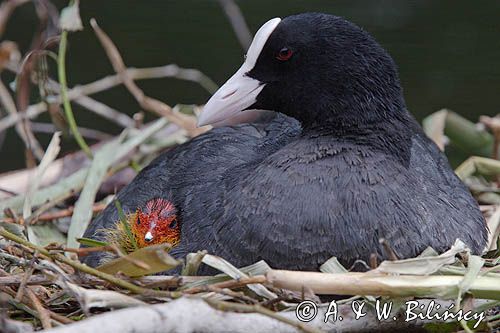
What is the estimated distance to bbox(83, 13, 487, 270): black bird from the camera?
2.76m

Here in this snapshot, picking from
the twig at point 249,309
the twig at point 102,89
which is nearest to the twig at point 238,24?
the twig at point 102,89

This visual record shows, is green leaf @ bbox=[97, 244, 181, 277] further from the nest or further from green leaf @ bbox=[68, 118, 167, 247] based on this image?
green leaf @ bbox=[68, 118, 167, 247]

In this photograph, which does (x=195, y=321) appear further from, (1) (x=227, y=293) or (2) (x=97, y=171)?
(2) (x=97, y=171)

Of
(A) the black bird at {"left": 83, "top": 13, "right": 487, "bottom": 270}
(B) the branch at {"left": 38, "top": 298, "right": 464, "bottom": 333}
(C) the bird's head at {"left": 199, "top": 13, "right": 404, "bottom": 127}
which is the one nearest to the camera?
(B) the branch at {"left": 38, "top": 298, "right": 464, "bottom": 333}

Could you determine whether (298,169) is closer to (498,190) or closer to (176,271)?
(176,271)

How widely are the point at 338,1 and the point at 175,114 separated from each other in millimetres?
2919

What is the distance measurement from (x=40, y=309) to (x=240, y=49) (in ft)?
13.9

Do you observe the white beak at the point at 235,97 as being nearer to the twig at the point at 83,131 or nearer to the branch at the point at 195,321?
the branch at the point at 195,321

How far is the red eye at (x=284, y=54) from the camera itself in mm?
3027

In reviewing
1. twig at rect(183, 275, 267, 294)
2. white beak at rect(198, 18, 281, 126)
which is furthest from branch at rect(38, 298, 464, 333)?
white beak at rect(198, 18, 281, 126)

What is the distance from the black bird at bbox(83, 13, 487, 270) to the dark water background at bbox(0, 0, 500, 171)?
3036mm

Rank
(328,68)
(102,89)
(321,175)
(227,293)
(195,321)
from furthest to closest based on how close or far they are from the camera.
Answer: (102,89) < (328,68) < (321,175) < (227,293) < (195,321)

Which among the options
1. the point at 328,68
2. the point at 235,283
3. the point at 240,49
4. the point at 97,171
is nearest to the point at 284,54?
the point at 328,68

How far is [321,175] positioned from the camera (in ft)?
9.43
